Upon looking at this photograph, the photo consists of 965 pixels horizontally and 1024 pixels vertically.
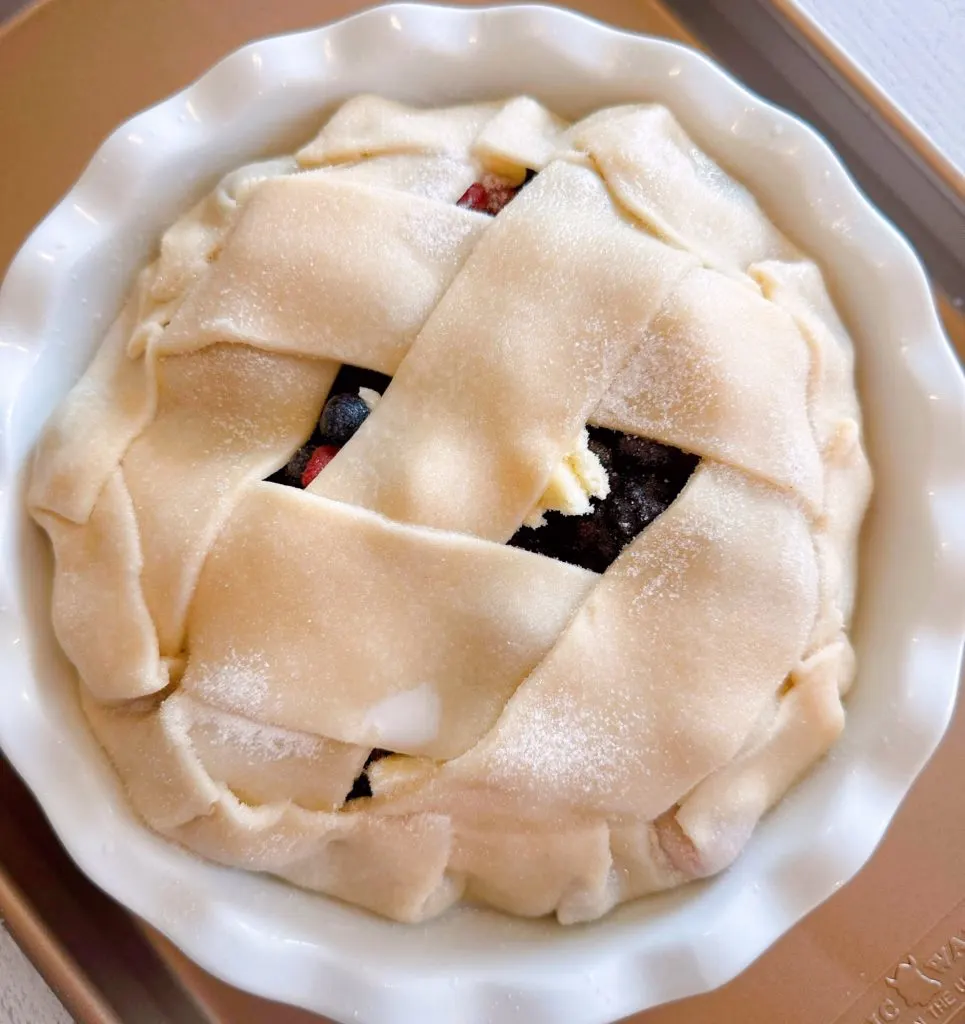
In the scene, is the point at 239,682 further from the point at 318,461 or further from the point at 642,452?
the point at 642,452

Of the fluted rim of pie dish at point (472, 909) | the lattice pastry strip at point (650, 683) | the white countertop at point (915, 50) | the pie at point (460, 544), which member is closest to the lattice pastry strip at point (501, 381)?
the pie at point (460, 544)

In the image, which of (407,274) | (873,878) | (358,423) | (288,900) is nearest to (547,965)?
(288,900)

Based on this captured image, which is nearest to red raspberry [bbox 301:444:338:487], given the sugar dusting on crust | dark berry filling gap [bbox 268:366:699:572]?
dark berry filling gap [bbox 268:366:699:572]

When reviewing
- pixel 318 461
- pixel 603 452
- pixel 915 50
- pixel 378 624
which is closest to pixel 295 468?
pixel 318 461

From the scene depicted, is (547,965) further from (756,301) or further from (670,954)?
(756,301)

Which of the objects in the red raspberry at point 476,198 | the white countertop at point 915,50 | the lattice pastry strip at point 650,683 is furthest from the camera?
the white countertop at point 915,50

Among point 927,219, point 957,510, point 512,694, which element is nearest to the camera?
point 512,694

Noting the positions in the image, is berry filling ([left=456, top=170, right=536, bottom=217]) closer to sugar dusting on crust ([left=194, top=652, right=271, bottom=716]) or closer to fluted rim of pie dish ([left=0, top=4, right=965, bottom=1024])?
fluted rim of pie dish ([left=0, top=4, right=965, bottom=1024])

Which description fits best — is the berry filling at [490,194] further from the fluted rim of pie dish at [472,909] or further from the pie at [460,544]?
the fluted rim of pie dish at [472,909]
